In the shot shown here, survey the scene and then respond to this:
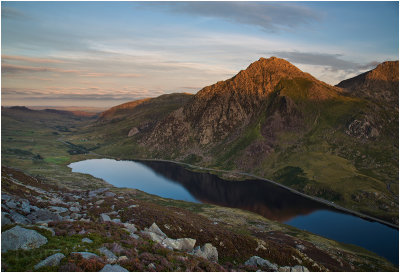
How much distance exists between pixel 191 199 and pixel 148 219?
109721 millimetres

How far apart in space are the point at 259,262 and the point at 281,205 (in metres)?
Result: 110

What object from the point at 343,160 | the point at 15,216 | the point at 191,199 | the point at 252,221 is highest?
the point at 15,216

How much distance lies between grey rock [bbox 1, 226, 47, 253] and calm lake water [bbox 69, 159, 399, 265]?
10542 cm

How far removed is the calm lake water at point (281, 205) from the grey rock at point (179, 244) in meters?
86.1

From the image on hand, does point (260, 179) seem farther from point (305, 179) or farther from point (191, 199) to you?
point (191, 199)

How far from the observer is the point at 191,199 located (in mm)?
151625

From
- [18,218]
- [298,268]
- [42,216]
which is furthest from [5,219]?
[298,268]

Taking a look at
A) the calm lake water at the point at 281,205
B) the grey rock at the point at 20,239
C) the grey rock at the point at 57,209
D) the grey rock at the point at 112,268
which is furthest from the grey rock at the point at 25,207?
the calm lake water at the point at 281,205

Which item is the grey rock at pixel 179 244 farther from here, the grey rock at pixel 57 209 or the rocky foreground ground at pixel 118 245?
the grey rock at pixel 57 209

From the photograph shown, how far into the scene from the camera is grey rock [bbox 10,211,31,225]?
31.1 metres

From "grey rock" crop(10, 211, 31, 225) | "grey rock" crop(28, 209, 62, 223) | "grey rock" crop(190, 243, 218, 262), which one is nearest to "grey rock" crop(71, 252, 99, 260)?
"grey rock" crop(10, 211, 31, 225)

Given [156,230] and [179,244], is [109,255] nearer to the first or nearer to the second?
[179,244]

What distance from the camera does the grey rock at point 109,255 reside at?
22769 mm

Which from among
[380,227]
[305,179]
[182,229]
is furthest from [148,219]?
[305,179]
